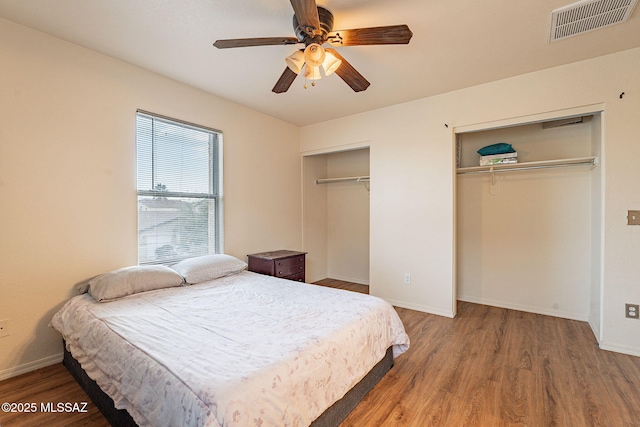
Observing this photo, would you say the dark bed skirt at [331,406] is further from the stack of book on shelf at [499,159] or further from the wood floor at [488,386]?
the stack of book on shelf at [499,159]

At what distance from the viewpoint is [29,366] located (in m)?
2.16

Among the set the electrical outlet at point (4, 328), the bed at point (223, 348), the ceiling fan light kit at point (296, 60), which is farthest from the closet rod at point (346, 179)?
the electrical outlet at point (4, 328)

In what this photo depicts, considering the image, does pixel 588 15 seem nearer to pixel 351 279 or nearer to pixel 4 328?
pixel 351 279

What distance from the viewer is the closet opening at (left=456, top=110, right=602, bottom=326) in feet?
10.2

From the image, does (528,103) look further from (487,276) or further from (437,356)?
(437,356)

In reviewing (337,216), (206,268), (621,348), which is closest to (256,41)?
(206,268)

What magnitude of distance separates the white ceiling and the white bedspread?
81.7 inches

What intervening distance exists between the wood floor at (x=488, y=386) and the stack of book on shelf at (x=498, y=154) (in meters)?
1.90

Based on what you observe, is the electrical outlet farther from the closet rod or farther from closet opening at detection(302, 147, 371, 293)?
the closet rod

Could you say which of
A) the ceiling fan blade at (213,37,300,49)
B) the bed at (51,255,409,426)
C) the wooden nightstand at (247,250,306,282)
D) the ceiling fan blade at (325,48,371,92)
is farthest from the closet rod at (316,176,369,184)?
the ceiling fan blade at (213,37,300,49)

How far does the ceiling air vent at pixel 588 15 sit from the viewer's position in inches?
72.9

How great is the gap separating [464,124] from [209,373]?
341cm

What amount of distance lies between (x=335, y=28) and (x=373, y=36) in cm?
52

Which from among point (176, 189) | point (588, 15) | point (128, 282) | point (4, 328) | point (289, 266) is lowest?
point (4, 328)
